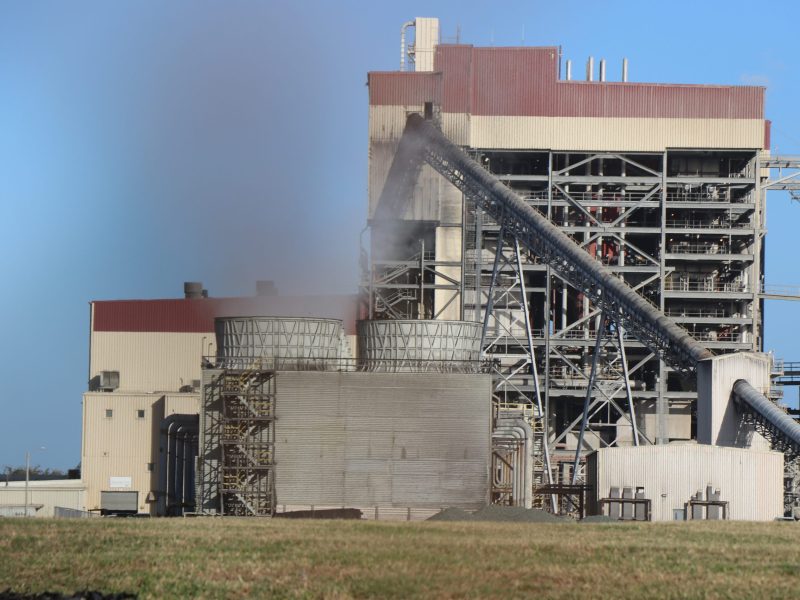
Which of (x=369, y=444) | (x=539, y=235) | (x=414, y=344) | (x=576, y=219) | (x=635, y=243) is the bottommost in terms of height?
(x=369, y=444)

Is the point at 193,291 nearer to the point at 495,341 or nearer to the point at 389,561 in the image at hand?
the point at 495,341

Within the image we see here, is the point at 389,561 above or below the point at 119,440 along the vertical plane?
below

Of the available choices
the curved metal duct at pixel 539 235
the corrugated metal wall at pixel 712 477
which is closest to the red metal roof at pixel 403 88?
the curved metal duct at pixel 539 235

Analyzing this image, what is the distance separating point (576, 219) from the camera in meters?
97.6

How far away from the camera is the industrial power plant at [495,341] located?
213ft

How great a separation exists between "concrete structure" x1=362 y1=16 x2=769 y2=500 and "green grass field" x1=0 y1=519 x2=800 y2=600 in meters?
48.7

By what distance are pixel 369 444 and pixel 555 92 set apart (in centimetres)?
3633

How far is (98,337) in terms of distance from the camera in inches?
3563

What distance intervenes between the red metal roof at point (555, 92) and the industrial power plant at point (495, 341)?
12 cm

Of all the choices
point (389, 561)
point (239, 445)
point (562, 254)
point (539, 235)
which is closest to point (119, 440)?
point (239, 445)

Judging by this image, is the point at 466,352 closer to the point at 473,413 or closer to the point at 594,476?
the point at 473,413

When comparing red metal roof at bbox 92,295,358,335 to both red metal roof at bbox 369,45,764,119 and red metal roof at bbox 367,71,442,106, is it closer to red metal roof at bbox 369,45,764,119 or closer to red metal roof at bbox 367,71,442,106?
red metal roof at bbox 367,71,442,106

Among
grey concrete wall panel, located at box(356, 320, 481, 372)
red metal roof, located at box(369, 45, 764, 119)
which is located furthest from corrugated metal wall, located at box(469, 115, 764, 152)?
grey concrete wall panel, located at box(356, 320, 481, 372)

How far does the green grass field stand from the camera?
28922 millimetres
